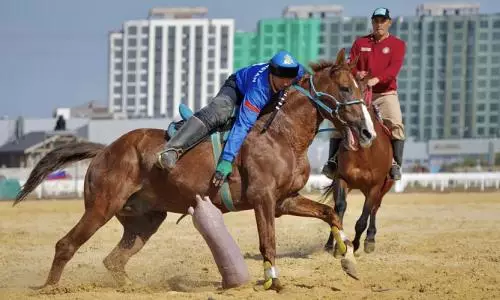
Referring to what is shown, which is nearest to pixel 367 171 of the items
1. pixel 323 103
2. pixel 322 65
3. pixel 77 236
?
pixel 322 65

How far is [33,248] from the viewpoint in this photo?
17.0 meters

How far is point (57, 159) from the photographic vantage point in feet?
41.1

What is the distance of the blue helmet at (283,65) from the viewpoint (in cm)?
1102

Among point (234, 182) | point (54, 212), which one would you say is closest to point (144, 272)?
point (234, 182)

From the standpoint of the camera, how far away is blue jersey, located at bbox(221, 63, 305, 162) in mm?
10898

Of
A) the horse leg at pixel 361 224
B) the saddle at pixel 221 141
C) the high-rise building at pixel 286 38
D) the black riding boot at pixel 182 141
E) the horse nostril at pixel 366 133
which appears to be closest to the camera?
the horse nostril at pixel 366 133

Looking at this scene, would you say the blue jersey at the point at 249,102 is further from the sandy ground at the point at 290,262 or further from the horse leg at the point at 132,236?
the horse leg at the point at 132,236

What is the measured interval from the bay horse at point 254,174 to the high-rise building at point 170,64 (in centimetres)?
16193

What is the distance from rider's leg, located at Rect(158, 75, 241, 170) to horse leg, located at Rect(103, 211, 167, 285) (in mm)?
1119

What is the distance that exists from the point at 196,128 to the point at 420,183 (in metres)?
36.2

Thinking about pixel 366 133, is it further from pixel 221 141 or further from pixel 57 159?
pixel 57 159

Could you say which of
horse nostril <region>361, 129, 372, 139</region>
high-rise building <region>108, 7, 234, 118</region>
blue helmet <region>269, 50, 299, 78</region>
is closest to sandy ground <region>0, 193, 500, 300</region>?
horse nostril <region>361, 129, 372, 139</region>

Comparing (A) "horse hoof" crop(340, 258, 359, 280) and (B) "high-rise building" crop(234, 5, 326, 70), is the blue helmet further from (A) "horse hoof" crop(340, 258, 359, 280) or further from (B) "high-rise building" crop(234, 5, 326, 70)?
(B) "high-rise building" crop(234, 5, 326, 70)

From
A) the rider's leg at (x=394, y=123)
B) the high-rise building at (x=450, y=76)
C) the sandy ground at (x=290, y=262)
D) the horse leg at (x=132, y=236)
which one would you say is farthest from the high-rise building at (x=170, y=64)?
the horse leg at (x=132, y=236)
